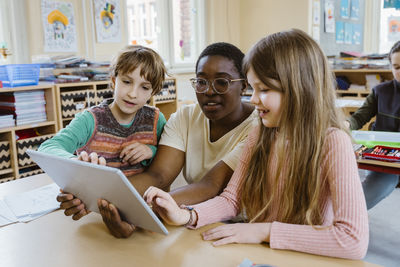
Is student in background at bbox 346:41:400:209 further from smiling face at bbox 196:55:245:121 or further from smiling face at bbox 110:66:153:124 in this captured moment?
smiling face at bbox 110:66:153:124

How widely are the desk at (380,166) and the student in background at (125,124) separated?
35.7 inches

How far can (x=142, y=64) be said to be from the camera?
141 centimetres

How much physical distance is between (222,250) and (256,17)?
184 inches

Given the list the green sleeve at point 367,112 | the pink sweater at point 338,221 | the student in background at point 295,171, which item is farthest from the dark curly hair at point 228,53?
the green sleeve at point 367,112

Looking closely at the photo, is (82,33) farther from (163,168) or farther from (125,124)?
(163,168)

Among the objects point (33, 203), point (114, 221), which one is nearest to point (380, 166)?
point (114, 221)

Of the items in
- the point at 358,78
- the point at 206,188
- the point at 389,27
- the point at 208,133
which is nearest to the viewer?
the point at 206,188

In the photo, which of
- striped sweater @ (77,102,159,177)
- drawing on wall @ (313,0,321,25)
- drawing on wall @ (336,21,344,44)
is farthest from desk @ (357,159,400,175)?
drawing on wall @ (336,21,344,44)

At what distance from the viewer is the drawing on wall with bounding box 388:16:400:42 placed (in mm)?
4980

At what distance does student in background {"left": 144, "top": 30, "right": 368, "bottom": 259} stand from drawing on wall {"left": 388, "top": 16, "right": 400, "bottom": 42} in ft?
15.4

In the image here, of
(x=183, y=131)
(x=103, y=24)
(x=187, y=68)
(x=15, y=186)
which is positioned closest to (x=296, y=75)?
(x=183, y=131)

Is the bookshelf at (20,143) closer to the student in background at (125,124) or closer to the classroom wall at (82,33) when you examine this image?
the classroom wall at (82,33)

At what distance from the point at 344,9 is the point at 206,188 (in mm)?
4510

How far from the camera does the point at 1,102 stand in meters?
2.79
